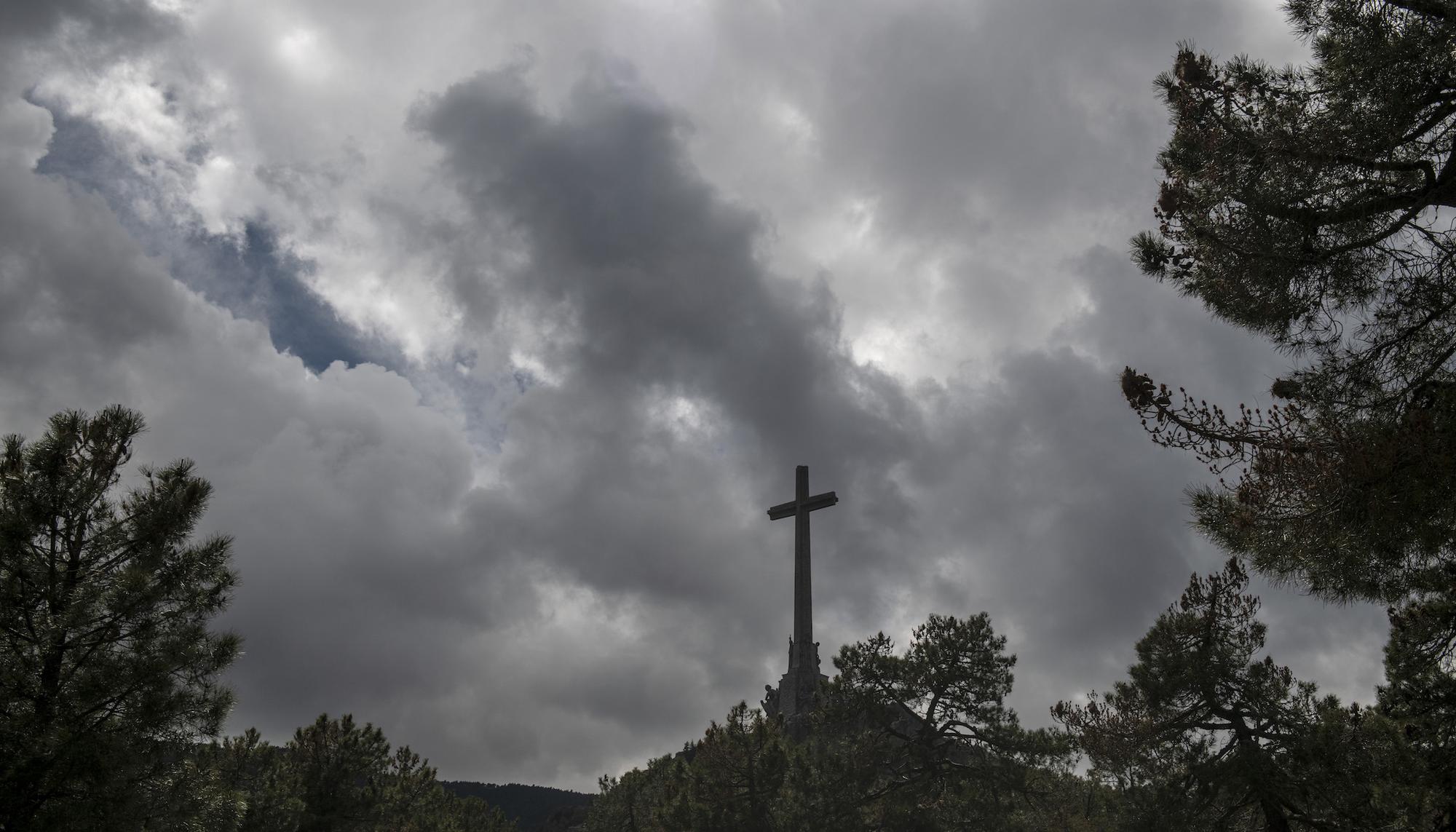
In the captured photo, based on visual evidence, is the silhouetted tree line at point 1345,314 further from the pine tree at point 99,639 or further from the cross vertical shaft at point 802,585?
the cross vertical shaft at point 802,585

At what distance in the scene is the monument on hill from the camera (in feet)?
106

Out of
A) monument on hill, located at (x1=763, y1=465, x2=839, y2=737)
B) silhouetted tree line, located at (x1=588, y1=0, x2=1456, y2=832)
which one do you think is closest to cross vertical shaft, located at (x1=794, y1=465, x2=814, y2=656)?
monument on hill, located at (x1=763, y1=465, x2=839, y2=737)

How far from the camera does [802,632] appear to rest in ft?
105

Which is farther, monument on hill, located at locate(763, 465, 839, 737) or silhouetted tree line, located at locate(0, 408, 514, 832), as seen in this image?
monument on hill, located at locate(763, 465, 839, 737)

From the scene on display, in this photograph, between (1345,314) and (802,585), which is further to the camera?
(802,585)

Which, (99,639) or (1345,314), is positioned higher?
(1345,314)

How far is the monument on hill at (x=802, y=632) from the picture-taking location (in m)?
32.2

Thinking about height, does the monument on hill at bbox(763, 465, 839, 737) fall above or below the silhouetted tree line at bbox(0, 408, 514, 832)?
above

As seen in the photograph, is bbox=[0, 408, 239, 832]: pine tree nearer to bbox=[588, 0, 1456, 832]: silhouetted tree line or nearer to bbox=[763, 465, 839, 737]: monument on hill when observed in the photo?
bbox=[588, 0, 1456, 832]: silhouetted tree line

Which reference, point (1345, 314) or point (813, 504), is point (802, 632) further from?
point (1345, 314)

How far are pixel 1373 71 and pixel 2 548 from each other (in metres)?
16.7

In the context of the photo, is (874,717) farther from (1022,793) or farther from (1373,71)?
(1373,71)

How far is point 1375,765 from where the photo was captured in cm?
1478

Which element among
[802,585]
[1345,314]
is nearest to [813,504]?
[802,585]
